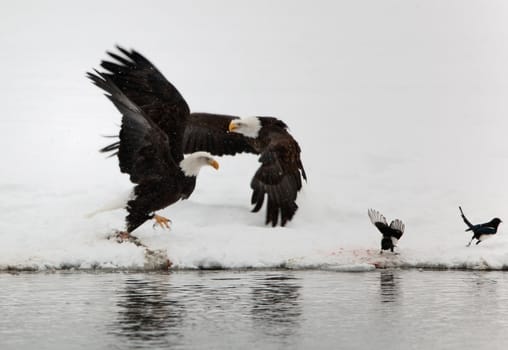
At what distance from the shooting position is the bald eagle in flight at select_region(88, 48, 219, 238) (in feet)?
31.6

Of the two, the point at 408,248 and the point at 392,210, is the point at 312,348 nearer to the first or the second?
the point at 408,248

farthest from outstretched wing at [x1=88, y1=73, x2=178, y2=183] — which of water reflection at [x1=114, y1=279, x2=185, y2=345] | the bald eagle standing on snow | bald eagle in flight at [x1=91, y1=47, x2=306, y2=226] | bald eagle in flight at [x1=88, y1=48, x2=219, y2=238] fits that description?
water reflection at [x1=114, y1=279, x2=185, y2=345]

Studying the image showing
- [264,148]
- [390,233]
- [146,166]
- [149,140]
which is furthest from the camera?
[264,148]

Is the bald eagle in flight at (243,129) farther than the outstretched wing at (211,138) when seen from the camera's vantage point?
No

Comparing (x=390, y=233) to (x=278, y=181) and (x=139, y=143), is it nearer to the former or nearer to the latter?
(x=278, y=181)

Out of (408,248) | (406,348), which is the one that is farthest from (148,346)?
(408,248)

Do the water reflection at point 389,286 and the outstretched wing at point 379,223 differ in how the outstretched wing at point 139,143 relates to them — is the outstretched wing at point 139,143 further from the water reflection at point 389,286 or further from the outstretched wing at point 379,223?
the water reflection at point 389,286

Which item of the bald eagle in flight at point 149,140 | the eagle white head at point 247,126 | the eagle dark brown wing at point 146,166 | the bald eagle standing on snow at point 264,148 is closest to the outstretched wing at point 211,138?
the bald eagle standing on snow at point 264,148

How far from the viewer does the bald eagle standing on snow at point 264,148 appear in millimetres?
11148

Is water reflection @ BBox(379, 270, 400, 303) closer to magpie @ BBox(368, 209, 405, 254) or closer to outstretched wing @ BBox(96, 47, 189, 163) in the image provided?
magpie @ BBox(368, 209, 405, 254)

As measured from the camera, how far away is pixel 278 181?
440 inches

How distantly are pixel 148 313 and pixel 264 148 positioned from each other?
498 cm

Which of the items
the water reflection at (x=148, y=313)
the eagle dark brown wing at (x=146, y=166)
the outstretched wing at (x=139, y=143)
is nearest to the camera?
the water reflection at (x=148, y=313)

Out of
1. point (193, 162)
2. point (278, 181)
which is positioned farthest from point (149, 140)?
point (278, 181)
